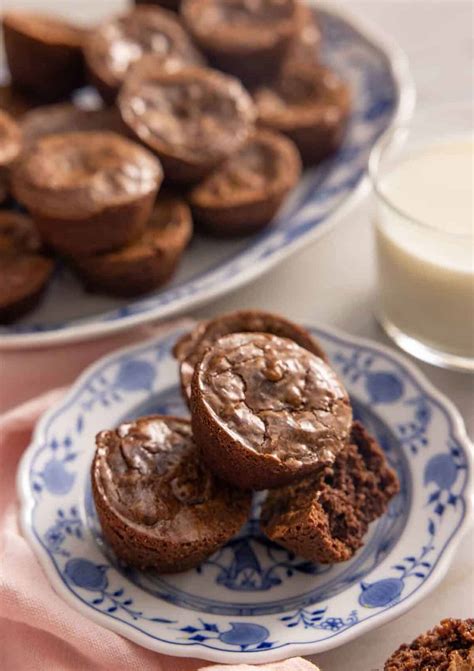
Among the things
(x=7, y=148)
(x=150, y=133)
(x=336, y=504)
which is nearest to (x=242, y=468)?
(x=336, y=504)

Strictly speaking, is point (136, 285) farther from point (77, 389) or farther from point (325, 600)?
point (325, 600)

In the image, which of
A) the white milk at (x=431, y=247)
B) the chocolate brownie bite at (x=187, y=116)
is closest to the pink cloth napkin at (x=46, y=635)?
the white milk at (x=431, y=247)

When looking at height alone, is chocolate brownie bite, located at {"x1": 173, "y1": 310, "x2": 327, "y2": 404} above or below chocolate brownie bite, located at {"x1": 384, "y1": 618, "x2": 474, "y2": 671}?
above

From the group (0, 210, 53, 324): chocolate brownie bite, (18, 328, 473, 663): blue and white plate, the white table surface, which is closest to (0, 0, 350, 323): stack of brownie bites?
(0, 210, 53, 324): chocolate brownie bite

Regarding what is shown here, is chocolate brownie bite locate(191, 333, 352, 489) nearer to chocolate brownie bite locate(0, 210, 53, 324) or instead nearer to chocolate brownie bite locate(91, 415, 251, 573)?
chocolate brownie bite locate(91, 415, 251, 573)

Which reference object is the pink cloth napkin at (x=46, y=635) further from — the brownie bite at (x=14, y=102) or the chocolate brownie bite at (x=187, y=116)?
the brownie bite at (x=14, y=102)

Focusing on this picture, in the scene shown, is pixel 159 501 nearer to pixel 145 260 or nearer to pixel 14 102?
pixel 145 260
